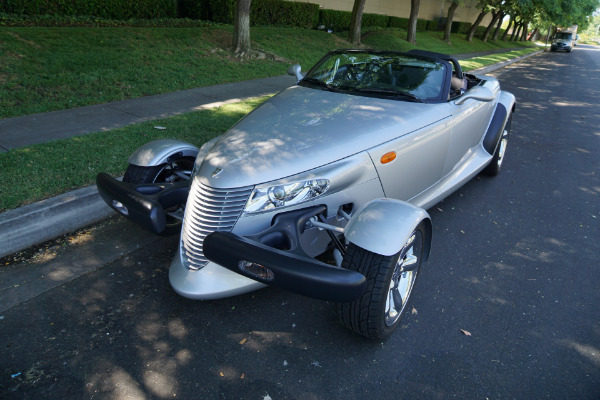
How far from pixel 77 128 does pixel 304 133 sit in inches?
164

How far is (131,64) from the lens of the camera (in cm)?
886

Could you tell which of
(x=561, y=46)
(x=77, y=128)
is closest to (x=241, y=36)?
(x=77, y=128)

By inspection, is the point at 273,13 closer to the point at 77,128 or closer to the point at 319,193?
the point at 77,128

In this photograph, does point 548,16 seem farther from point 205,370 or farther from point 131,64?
point 205,370

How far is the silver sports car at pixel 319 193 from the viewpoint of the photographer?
2256 mm

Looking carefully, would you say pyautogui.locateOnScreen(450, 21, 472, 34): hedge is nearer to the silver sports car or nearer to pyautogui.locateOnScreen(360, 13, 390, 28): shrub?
pyautogui.locateOnScreen(360, 13, 390, 28): shrub

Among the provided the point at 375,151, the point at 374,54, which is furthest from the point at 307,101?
the point at 374,54

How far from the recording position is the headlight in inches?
98.5

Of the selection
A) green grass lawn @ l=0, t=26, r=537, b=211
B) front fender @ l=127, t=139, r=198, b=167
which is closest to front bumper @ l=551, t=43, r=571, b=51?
green grass lawn @ l=0, t=26, r=537, b=211

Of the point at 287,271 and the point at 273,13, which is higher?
the point at 273,13

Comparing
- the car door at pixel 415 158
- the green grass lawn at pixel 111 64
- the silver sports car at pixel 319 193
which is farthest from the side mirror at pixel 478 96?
the green grass lawn at pixel 111 64

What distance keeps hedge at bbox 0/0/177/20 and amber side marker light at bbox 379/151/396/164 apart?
12001 mm

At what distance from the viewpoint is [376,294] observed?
7.61ft

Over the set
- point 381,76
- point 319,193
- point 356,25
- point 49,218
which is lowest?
point 49,218
